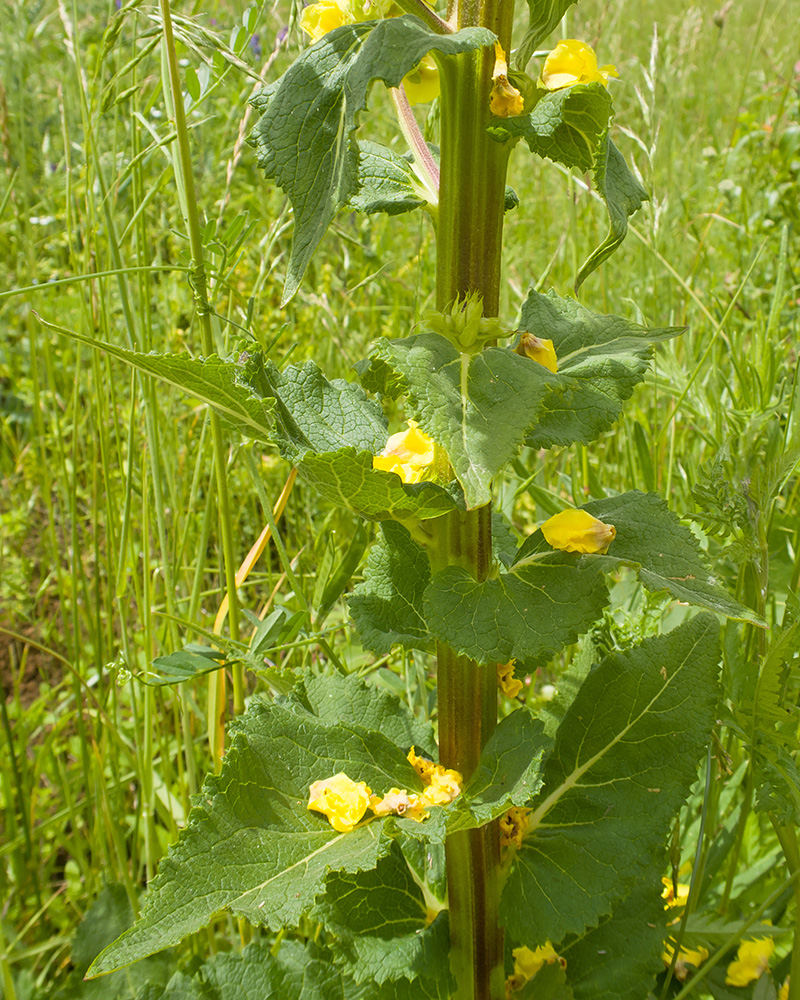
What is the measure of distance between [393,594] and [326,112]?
516mm

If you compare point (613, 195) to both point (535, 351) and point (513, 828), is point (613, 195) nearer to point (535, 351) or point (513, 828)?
point (535, 351)

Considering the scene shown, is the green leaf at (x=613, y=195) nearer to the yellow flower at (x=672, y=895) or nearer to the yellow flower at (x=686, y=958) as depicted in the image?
the yellow flower at (x=672, y=895)

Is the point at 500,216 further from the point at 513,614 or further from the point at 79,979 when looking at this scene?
the point at 79,979

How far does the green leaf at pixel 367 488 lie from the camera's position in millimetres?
688

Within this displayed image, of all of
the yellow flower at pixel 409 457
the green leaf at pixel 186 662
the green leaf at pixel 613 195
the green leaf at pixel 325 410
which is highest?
the green leaf at pixel 613 195

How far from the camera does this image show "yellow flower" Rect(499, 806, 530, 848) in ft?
3.02

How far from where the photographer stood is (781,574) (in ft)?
4.74

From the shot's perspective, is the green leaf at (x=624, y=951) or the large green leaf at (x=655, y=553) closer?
the large green leaf at (x=655, y=553)

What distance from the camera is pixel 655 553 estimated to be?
2.71 ft

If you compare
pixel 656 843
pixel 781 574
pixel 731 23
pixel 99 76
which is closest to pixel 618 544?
pixel 656 843

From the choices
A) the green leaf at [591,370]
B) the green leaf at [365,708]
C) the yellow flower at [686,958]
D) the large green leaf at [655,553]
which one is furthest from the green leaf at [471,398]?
the yellow flower at [686,958]

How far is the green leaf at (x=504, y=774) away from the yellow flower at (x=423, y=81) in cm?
65

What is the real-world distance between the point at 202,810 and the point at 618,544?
481 mm

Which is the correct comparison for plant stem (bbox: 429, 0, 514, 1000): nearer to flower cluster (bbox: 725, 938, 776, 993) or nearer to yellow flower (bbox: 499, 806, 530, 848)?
yellow flower (bbox: 499, 806, 530, 848)
